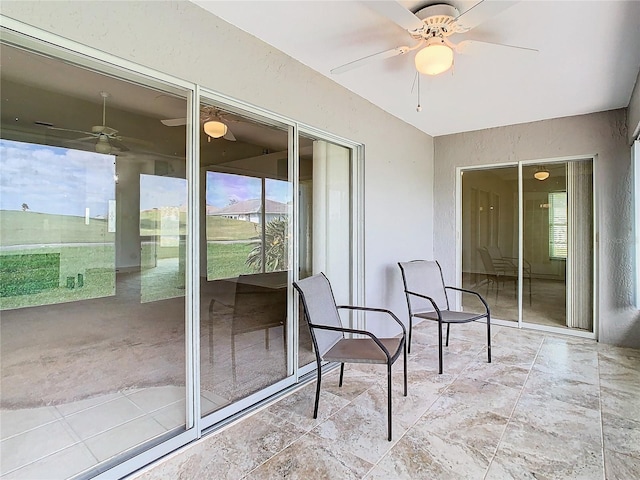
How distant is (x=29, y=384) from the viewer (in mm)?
2635

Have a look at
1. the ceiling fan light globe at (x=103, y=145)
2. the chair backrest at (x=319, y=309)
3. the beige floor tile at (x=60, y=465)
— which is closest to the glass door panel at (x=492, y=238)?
the chair backrest at (x=319, y=309)

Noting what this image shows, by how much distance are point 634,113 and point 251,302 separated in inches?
158

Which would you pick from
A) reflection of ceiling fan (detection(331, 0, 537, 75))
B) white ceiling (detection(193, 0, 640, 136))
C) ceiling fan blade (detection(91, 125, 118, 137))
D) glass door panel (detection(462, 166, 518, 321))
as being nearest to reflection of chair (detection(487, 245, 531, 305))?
glass door panel (detection(462, 166, 518, 321))

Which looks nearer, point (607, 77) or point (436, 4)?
point (436, 4)

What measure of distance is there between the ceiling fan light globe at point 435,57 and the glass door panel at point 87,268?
1.46 meters

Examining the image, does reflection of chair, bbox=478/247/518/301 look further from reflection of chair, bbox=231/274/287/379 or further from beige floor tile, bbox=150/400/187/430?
beige floor tile, bbox=150/400/187/430

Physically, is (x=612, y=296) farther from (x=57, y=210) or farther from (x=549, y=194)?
(x=57, y=210)


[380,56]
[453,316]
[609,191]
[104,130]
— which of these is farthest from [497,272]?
[104,130]

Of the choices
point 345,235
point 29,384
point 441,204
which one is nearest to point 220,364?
point 29,384

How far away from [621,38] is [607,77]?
0.76m

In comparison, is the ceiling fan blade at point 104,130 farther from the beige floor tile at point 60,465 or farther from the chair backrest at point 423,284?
the chair backrest at point 423,284

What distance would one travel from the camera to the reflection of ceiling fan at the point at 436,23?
5.50 feet

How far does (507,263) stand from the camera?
4531mm

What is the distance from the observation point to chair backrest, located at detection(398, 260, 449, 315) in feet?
11.7
